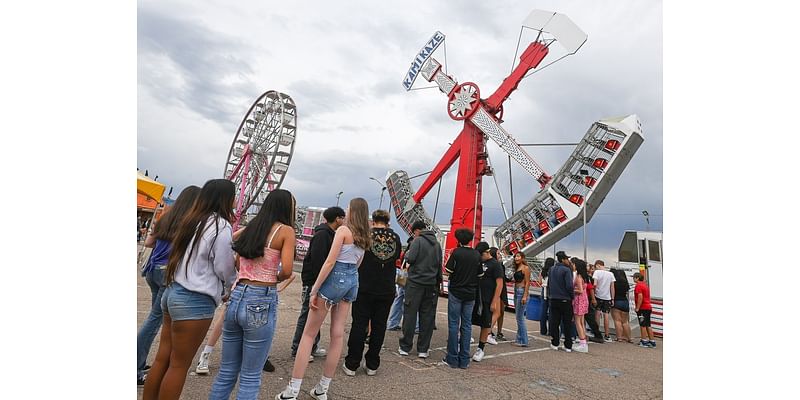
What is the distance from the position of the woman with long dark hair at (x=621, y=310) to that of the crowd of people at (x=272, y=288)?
3622mm

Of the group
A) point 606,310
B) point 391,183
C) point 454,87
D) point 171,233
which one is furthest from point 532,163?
point 171,233

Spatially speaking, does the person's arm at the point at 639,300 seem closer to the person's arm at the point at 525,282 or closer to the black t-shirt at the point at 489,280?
the person's arm at the point at 525,282

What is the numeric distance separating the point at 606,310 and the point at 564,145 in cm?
947

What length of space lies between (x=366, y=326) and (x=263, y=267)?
1.66m

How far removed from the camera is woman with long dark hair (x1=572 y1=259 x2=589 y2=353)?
6.29 meters

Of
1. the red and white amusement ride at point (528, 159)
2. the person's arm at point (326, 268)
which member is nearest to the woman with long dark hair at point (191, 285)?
the person's arm at point (326, 268)

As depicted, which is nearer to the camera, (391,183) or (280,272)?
(280,272)

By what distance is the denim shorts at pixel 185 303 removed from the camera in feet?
7.68

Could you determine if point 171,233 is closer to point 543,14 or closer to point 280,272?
point 280,272

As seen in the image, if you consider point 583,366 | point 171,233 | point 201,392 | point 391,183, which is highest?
point 391,183

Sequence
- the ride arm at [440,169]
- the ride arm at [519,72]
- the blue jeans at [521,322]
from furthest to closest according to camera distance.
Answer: the ride arm at [440,169] → the ride arm at [519,72] → the blue jeans at [521,322]

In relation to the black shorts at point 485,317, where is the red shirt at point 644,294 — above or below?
below

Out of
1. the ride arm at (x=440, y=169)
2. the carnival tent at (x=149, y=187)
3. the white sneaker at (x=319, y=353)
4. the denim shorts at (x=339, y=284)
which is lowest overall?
the white sneaker at (x=319, y=353)

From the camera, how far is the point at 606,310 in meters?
7.64
